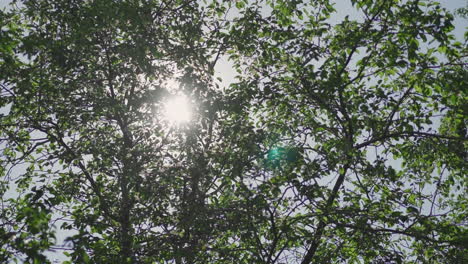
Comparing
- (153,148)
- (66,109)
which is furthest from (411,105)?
(66,109)

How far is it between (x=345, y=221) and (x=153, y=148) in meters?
4.85

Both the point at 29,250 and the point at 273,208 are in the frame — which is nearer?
the point at 29,250

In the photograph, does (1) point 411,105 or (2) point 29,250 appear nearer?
(2) point 29,250

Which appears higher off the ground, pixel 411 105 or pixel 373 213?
pixel 411 105

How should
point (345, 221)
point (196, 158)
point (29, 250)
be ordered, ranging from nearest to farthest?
1. point (29, 250)
2. point (196, 158)
3. point (345, 221)

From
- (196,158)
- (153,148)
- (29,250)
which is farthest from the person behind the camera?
(153,148)

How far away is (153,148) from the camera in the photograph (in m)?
9.62

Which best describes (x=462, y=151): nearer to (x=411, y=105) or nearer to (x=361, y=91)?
(x=411, y=105)

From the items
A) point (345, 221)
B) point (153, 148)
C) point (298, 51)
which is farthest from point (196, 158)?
point (345, 221)

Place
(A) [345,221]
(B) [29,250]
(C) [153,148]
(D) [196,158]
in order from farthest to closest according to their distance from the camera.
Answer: (A) [345,221] < (C) [153,148] < (D) [196,158] < (B) [29,250]

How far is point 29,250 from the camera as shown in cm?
438

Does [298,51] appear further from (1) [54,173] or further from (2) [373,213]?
(1) [54,173]

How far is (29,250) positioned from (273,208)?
5.30 meters

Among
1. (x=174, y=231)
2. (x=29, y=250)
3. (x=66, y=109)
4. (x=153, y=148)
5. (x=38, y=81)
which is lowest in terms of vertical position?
(x=29, y=250)
